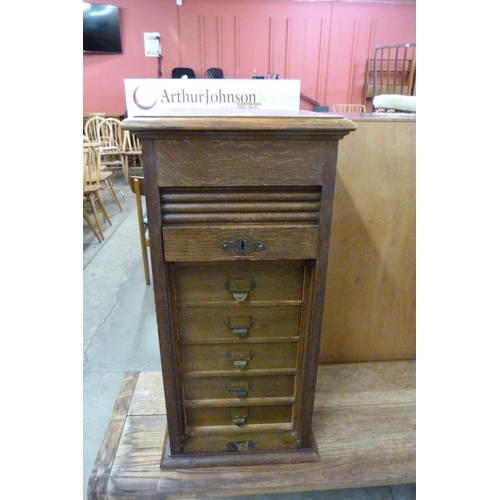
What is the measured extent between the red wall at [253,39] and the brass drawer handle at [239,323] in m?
5.81

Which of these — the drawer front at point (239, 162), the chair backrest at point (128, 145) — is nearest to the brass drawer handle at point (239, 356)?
the drawer front at point (239, 162)

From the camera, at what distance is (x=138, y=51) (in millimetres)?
5719

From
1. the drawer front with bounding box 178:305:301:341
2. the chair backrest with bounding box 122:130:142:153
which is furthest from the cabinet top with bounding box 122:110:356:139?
the chair backrest with bounding box 122:130:142:153

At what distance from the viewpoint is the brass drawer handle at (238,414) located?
896mm

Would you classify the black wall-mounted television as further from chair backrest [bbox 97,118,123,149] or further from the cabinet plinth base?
the cabinet plinth base

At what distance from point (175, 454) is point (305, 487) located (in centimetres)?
32

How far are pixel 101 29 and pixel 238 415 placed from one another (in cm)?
629

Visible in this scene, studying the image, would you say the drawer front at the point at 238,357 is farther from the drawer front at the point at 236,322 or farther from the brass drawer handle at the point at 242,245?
the brass drawer handle at the point at 242,245

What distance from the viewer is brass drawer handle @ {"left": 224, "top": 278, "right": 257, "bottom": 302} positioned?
77 centimetres

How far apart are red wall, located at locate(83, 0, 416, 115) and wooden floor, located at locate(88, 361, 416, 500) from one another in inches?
226

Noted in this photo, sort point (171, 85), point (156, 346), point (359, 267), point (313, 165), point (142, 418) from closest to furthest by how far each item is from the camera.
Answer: point (313, 165)
point (142, 418)
point (359, 267)
point (156, 346)
point (171, 85)

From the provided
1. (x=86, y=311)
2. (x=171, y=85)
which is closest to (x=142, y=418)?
(x=86, y=311)

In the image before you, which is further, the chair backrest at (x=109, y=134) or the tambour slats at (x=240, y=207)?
the chair backrest at (x=109, y=134)

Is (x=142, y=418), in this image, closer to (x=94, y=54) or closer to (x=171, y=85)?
(x=171, y=85)
